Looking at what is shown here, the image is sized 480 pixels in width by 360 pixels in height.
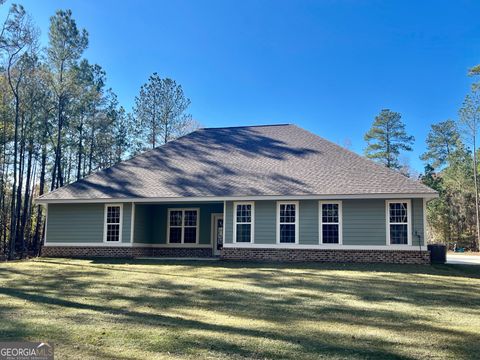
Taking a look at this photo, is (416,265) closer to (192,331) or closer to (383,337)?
(383,337)

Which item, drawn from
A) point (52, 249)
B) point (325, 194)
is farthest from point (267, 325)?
point (52, 249)

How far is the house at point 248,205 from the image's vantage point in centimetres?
1548

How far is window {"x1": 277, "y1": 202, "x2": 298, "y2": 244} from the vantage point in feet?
53.6

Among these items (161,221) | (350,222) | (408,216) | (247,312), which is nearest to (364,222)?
(350,222)

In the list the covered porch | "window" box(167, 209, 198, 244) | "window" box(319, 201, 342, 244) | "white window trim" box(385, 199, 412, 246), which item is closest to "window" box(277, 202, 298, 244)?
"window" box(319, 201, 342, 244)

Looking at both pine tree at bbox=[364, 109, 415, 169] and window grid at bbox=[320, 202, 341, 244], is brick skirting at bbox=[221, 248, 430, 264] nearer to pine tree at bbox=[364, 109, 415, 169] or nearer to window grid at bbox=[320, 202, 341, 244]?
window grid at bbox=[320, 202, 341, 244]

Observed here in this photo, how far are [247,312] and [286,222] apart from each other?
8478 mm

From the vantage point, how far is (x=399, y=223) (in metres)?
15.3

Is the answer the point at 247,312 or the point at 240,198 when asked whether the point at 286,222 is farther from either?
the point at 247,312

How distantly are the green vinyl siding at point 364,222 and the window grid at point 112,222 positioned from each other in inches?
373

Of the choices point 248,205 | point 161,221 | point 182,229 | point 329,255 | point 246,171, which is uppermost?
point 246,171

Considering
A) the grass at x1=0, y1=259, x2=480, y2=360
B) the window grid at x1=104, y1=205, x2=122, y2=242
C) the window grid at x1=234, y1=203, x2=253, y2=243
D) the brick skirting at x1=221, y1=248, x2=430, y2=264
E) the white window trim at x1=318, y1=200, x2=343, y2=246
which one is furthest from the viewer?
the window grid at x1=104, y1=205, x2=122, y2=242

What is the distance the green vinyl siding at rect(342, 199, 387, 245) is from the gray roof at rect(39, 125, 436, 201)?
2.20ft

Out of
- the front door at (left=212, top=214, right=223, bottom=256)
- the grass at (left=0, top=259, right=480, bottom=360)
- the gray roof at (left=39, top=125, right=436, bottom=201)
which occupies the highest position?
the gray roof at (left=39, top=125, right=436, bottom=201)
